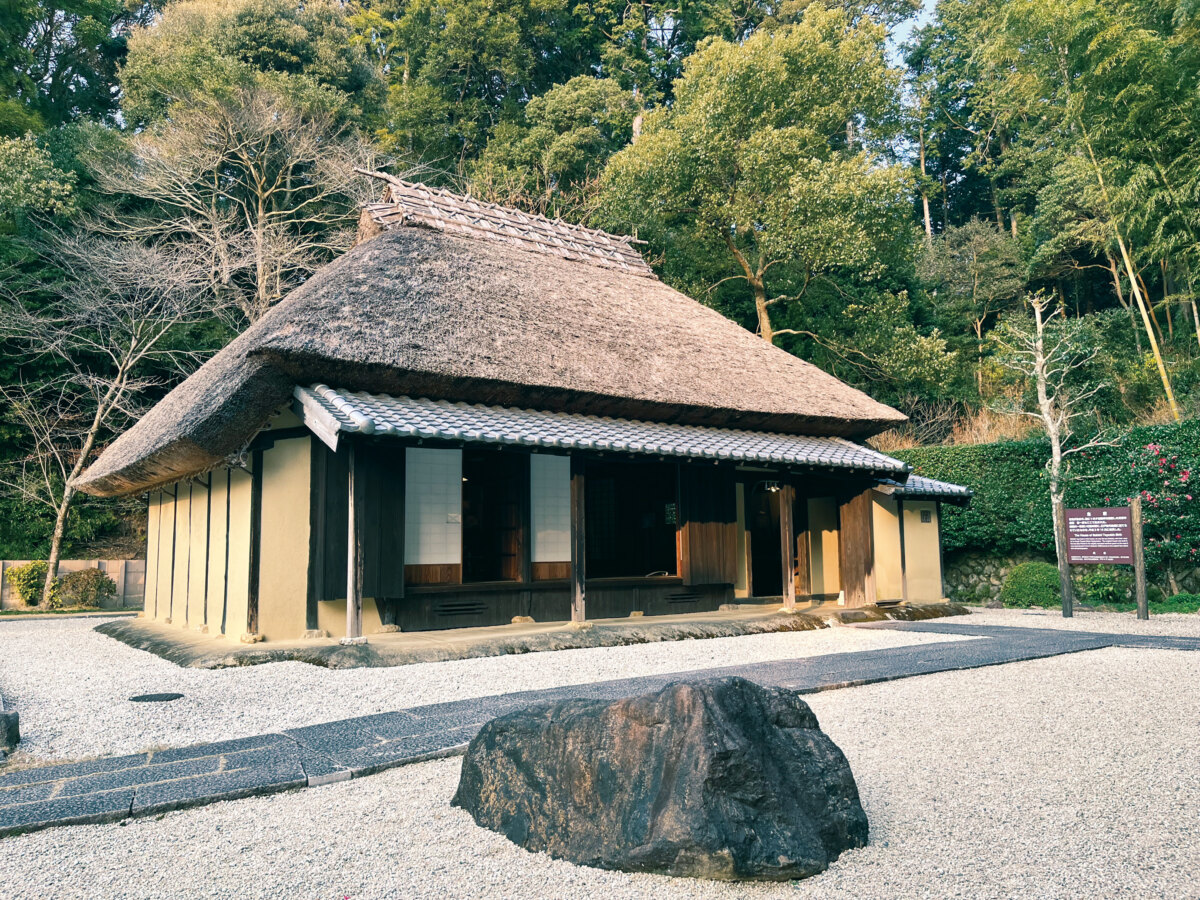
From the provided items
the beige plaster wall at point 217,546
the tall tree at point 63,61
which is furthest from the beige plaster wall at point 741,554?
the tall tree at point 63,61

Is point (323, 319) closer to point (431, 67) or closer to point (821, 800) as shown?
point (821, 800)

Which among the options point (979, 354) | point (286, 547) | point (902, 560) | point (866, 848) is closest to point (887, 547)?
point (902, 560)

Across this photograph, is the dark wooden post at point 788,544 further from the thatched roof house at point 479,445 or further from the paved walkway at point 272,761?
the paved walkway at point 272,761

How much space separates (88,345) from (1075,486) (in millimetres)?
18248

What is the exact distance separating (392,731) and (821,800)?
7.99ft

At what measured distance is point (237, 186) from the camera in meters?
19.5

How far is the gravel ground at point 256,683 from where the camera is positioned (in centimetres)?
454

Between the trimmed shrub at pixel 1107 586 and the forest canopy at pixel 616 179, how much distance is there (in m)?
3.08

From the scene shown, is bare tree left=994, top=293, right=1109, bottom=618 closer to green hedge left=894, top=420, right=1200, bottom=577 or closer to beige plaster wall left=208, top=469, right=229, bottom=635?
green hedge left=894, top=420, right=1200, bottom=577

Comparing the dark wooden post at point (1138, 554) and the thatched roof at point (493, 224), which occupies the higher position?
the thatched roof at point (493, 224)

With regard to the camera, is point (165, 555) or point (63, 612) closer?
point (165, 555)

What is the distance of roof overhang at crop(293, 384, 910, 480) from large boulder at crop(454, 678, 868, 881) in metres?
4.34

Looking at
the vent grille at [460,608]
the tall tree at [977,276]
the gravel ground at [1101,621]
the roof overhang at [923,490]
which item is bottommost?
the gravel ground at [1101,621]

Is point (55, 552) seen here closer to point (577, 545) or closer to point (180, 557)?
point (180, 557)
